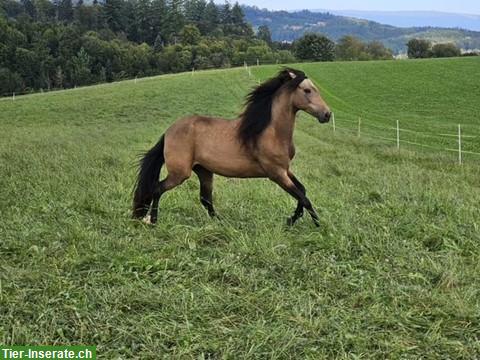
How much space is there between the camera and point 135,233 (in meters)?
5.82

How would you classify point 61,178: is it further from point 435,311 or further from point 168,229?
point 435,311

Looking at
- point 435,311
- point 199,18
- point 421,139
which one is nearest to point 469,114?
point 421,139

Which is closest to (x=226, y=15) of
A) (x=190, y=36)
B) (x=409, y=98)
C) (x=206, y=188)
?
(x=190, y=36)

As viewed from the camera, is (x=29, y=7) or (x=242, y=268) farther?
(x=29, y=7)

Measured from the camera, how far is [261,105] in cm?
639

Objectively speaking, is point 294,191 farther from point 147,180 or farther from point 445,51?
point 445,51

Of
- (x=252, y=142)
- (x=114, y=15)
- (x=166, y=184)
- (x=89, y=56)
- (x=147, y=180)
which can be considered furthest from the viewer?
(x=114, y=15)

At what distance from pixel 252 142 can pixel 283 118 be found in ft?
1.64

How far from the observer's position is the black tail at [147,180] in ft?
21.6

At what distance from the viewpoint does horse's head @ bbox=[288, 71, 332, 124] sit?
6.17m

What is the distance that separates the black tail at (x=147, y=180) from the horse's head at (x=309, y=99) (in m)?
1.87

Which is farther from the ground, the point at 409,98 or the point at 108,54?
the point at 108,54

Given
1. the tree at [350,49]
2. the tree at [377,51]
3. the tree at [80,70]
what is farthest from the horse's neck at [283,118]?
the tree at [377,51]

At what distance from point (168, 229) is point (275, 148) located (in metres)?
1.65
